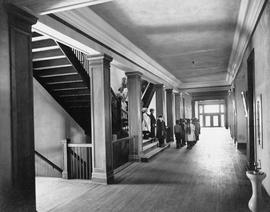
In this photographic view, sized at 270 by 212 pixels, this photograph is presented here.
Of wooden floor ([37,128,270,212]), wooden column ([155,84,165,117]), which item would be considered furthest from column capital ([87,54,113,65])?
wooden column ([155,84,165,117])

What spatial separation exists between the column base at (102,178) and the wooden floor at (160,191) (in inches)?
6.6

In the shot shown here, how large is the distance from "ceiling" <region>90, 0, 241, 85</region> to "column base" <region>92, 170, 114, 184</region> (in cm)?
362

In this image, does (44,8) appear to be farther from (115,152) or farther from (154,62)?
(154,62)

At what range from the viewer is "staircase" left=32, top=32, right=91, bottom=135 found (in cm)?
634

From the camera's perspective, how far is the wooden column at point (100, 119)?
5.90m

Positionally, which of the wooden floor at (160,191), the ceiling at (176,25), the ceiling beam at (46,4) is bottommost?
the wooden floor at (160,191)

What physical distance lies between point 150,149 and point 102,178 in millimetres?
4639

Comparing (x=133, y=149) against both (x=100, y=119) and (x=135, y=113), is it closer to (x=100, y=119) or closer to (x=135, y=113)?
(x=135, y=113)

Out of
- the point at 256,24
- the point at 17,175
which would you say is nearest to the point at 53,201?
the point at 17,175

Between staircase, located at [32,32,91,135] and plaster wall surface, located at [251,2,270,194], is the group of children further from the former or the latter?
plaster wall surface, located at [251,2,270,194]

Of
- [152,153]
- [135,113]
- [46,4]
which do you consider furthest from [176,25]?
[152,153]

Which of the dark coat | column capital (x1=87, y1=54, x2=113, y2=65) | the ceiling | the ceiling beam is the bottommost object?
the dark coat

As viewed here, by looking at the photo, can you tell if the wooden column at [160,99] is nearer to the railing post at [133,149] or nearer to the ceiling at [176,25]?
the ceiling at [176,25]

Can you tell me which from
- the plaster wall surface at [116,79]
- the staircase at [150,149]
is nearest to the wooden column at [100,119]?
the staircase at [150,149]
